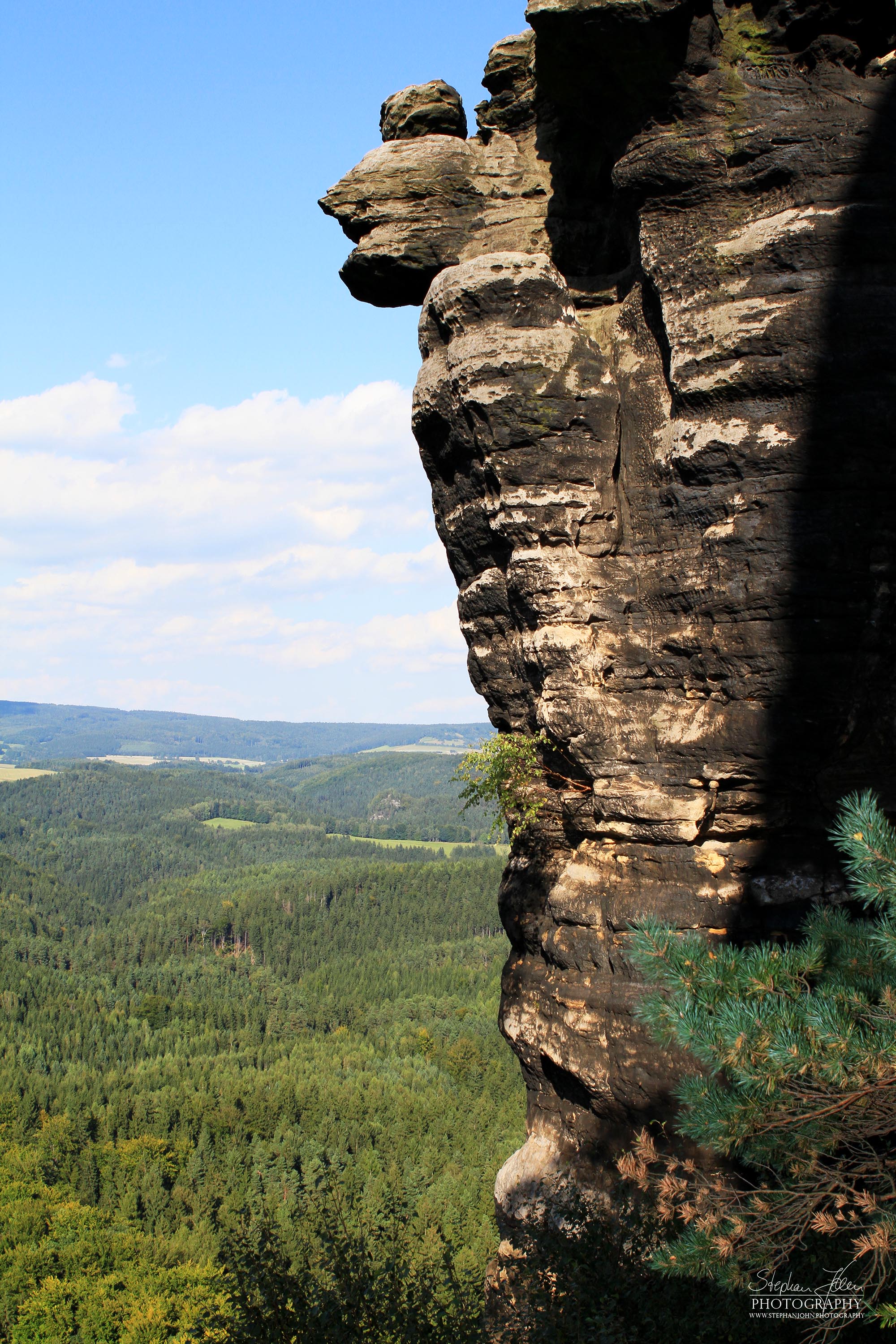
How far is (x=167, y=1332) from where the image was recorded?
1540 inches

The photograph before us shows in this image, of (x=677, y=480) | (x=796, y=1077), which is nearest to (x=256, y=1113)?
(x=677, y=480)

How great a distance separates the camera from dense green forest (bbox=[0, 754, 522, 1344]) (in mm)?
18172

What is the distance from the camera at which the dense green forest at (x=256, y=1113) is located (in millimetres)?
18172

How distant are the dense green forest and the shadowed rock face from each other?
5672mm

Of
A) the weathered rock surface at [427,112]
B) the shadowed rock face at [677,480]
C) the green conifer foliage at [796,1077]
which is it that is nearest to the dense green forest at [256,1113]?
the shadowed rock face at [677,480]

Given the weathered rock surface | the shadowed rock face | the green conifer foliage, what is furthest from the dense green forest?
the weathered rock surface

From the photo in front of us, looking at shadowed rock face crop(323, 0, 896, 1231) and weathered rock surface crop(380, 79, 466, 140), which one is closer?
shadowed rock face crop(323, 0, 896, 1231)

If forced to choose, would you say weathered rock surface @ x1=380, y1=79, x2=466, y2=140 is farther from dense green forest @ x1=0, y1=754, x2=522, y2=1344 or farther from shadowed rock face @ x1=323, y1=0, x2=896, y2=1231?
dense green forest @ x1=0, y1=754, x2=522, y2=1344

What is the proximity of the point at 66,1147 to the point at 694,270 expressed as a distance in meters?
75.0

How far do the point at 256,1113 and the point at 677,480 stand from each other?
253ft

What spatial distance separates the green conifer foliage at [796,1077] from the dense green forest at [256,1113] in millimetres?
7120

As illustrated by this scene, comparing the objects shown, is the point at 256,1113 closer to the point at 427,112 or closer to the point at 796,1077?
the point at 427,112

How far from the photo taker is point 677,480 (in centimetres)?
968

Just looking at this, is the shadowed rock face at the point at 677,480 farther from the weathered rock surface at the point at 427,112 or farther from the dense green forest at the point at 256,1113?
the dense green forest at the point at 256,1113
